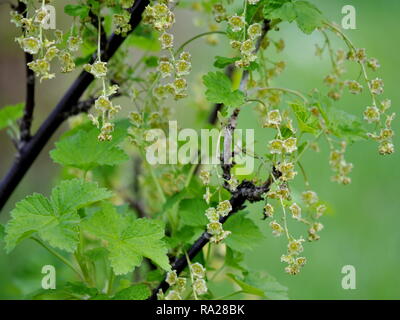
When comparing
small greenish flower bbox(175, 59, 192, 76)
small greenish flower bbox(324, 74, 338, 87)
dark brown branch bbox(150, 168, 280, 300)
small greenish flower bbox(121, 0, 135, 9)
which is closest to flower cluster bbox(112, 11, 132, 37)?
small greenish flower bbox(121, 0, 135, 9)

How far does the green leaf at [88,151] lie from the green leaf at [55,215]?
112mm

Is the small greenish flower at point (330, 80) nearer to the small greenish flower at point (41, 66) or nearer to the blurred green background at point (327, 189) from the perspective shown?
the small greenish flower at point (41, 66)

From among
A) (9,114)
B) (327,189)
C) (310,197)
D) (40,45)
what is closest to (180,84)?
(40,45)

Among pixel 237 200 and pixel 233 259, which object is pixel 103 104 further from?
pixel 233 259

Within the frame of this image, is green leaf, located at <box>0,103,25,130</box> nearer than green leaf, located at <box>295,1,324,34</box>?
No

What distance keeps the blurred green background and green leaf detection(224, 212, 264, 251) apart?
1.20 m

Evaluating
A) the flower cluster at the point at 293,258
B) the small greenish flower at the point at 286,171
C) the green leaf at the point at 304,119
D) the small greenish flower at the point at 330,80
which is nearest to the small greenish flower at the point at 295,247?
the flower cluster at the point at 293,258

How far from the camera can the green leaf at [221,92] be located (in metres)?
1.03

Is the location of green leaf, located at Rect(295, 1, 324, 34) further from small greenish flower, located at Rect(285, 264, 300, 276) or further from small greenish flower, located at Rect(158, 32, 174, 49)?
small greenish flower, located at Rect(285, 264, 300, 276)

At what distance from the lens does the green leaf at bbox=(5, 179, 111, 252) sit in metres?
0.94
